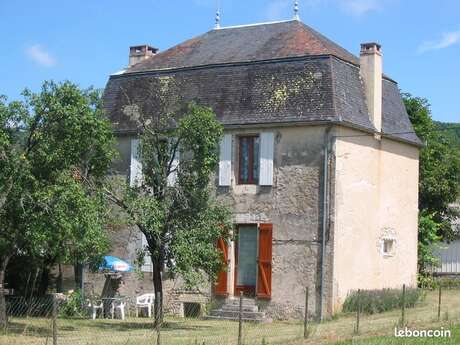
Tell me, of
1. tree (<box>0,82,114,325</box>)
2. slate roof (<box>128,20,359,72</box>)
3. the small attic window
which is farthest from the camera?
the small attic window

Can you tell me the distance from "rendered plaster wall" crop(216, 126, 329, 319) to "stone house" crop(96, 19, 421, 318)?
1.1 inches

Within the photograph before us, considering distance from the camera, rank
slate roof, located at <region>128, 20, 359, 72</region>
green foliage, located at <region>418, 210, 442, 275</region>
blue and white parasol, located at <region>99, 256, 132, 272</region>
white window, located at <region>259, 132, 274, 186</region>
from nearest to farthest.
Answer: white window, located at <region>259, 132, 274, 186</region>, blue and white parasol, located at <region>99, 256, 132, 272</region>, slate roof, located at <region>128, 20, 359, 72</region>, green foliage, located at <region>418, 210, 442, 275</region>

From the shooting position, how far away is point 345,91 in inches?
980

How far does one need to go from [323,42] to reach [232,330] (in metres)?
9.96

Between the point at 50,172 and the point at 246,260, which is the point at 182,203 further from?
the point at 246,260

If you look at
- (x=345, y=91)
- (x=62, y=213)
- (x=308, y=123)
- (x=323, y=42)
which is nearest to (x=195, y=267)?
(x=62, y=213)

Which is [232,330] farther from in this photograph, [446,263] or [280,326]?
[446,263]

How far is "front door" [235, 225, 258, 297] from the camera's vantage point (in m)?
25.2

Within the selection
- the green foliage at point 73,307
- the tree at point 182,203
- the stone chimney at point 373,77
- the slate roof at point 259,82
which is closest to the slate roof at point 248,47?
the slate roof at point 259,82

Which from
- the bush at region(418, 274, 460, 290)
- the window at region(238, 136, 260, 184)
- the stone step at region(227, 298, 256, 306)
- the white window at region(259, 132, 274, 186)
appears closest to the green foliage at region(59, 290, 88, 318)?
the stone step at region(227, 298, 256, 306)

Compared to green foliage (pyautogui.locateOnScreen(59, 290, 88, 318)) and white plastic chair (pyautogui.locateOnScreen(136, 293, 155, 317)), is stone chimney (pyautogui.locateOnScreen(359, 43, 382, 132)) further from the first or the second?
green foliage (pyautogui.locateOnScreen(59, 290, 88, 318))

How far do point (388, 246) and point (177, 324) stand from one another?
7.81m

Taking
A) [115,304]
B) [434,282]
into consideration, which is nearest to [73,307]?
[115,304]

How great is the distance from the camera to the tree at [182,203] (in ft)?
67.6
